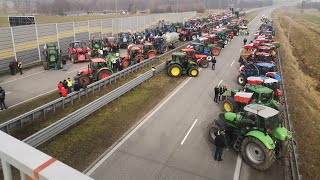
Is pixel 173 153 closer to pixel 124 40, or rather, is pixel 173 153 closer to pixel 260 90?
pixel 260 90

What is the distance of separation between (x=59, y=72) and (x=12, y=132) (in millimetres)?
13847

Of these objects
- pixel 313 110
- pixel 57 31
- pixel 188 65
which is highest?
pixel 57 31

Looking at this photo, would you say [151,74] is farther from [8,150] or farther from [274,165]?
[8,150]

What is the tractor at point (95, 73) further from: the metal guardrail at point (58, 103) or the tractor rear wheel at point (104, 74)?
the metal guardrail at point (58, 103)

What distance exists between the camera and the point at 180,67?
25.0 metres

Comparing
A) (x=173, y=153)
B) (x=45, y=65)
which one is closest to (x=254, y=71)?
(x=173, y=153)

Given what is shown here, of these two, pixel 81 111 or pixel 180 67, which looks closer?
pixel 81 111

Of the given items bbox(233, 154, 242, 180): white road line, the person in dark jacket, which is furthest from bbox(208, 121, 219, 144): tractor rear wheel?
bbox(233, 154, 242, 180): white road line

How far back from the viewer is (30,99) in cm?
1895

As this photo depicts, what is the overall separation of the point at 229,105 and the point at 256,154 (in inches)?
232

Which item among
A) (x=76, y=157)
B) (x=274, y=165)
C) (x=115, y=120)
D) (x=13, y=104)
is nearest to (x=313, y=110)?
(x=274, y=165)

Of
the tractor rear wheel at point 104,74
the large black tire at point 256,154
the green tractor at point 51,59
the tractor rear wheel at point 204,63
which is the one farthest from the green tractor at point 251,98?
the green tractor at point 51,59

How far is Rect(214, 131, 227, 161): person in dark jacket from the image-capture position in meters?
11.5

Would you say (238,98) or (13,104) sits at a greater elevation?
(238,98)
